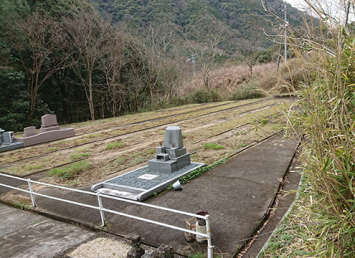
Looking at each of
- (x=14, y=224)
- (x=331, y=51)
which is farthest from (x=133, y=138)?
(x=331, y=51)

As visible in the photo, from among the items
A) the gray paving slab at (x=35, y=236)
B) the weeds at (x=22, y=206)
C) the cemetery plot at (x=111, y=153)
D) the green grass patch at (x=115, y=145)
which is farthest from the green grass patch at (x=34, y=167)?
the gray paving slab at (x=35, y=236)

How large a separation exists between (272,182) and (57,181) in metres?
4.32

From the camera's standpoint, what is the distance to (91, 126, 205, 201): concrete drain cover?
455cm

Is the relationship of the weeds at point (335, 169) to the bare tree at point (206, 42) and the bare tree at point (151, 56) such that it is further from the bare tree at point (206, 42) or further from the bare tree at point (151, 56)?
the bare tree at point (206, 42)

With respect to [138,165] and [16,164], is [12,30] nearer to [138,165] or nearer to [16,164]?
[16,164]

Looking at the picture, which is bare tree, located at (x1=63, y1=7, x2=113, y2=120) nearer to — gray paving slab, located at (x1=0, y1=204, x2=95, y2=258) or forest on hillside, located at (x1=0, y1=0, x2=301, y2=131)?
forest on hillside, located at (x1=0, y1=0, x2=301, y2=131)

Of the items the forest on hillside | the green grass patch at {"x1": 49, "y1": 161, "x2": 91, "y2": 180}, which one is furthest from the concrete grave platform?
the forest on hillside

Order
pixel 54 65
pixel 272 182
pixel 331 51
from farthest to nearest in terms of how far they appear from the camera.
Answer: pixel 54 65, pixel 272 182, pixel 331 51

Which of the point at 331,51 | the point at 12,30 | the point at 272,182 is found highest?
the point at 12,30

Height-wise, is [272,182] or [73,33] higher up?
[73,33]

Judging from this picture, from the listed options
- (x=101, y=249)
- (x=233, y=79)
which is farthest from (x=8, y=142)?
(x=233, y=79)

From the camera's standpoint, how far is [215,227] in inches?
129

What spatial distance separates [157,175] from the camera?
5.28 metres

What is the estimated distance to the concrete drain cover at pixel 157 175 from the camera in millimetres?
4546
